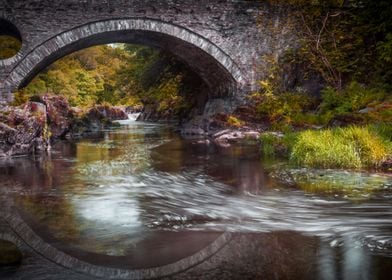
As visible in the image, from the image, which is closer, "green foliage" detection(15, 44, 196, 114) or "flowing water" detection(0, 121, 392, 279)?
"flowing water" detection(0, 121, 392, 279)

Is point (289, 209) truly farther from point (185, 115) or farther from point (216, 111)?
point (185, 115)

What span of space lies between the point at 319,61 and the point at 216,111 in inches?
176

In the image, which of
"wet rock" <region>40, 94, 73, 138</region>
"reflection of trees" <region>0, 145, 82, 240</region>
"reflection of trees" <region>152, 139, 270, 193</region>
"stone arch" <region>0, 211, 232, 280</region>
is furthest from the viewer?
"wet rock" <region>40, 94, 73, 138</region>

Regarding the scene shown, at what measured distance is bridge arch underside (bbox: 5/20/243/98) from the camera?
14.3m

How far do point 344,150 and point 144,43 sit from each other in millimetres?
11070

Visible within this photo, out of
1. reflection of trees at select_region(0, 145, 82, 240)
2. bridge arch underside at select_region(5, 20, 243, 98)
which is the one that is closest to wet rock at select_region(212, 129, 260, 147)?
bridge arch underside at select_region(5, 20, 243, 98)

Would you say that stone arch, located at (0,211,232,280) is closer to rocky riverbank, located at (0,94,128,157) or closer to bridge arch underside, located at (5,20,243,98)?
rocky riverbank, located at (0,94,128,157)

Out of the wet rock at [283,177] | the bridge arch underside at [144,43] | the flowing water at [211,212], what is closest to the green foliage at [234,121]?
the bridge arch underside at [144,43]

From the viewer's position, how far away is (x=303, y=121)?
1447cm

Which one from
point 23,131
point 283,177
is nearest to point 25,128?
point 23,131

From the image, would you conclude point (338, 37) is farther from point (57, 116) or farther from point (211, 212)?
point (211, 212)

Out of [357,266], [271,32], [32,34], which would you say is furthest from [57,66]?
[357,266]

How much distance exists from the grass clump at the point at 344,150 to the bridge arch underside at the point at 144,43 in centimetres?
762

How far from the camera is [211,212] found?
18.9ft
